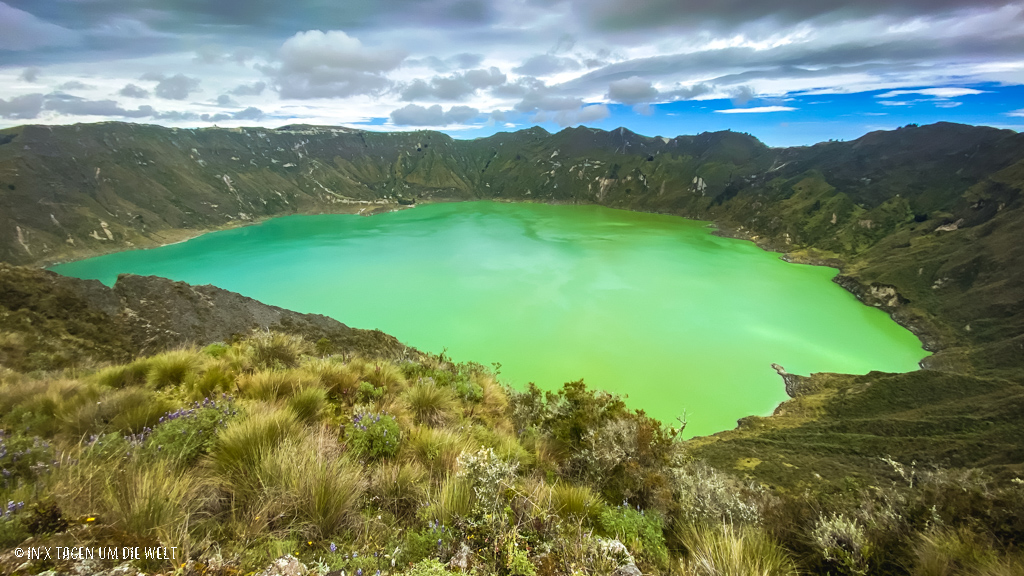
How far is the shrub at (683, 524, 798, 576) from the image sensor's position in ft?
7.53

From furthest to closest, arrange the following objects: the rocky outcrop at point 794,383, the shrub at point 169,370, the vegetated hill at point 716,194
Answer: the vegetated hill at point 716,194 → the rocky outcrop at point 794,383 → the shrub at point 169,370

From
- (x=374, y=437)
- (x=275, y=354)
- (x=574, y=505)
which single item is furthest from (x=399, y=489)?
(x=275, y=354)

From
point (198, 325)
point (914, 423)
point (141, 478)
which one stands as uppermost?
point (141, 478)

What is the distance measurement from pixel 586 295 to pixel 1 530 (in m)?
45.3

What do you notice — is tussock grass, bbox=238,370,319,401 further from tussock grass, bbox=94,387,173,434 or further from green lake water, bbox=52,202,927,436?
green lake water, bbox=52,202,927,436

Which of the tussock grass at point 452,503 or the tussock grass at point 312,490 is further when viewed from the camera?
the tussock grass at point 452,503

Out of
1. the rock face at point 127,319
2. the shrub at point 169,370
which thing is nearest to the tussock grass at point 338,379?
the shrub at point 169,370

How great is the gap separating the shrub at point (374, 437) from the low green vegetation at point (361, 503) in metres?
0.02

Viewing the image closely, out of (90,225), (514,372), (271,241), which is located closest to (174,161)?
(90,225)

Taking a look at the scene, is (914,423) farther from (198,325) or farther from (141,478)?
(198,325)

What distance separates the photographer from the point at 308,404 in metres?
3.83

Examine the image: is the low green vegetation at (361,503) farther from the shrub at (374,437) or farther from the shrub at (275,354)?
the shrub at (275,354)

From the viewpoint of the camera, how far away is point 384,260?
6316 centimetres

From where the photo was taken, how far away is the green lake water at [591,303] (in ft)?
96.1
